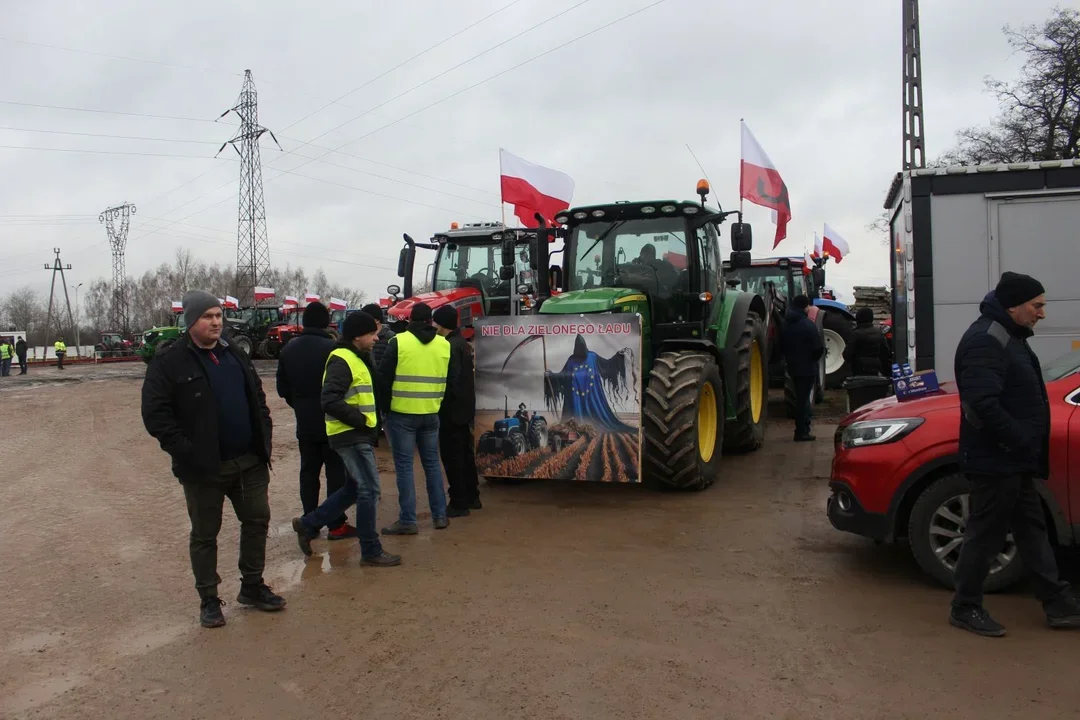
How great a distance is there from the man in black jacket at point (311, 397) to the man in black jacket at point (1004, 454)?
4.19 m

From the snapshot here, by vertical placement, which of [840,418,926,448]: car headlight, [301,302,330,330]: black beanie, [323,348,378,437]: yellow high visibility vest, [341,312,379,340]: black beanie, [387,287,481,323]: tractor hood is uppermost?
[387,287,481,323]: tractor hood

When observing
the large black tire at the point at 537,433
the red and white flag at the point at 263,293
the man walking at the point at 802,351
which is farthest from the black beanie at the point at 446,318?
the red and white flag at the point at 263,293

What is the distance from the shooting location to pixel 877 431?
5039 mm

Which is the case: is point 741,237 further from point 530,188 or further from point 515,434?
point 530,188

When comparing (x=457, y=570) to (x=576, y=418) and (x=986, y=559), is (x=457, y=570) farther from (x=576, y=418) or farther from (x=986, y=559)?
(x=986, y=559)

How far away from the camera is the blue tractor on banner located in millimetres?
7133

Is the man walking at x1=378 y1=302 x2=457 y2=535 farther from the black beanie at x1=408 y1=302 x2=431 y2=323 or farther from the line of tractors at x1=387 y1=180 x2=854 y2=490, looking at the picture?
the line of tractors at x1=387 y1=180 x2=854 y2=490

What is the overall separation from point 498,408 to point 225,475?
3.14 m

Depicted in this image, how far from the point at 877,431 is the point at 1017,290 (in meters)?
1.23

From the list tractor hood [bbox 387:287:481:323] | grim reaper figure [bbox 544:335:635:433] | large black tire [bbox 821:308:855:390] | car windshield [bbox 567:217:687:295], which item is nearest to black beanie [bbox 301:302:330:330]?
grim reaper figure [bbox 544:335:635:433]

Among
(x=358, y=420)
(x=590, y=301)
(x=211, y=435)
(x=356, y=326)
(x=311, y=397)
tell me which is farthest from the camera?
(x=590, y=301)

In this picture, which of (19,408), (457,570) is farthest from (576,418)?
(19,408)

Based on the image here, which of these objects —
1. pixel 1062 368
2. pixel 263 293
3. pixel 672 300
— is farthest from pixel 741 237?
pixel 263 293

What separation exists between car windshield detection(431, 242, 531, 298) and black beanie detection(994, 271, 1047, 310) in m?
7.97
